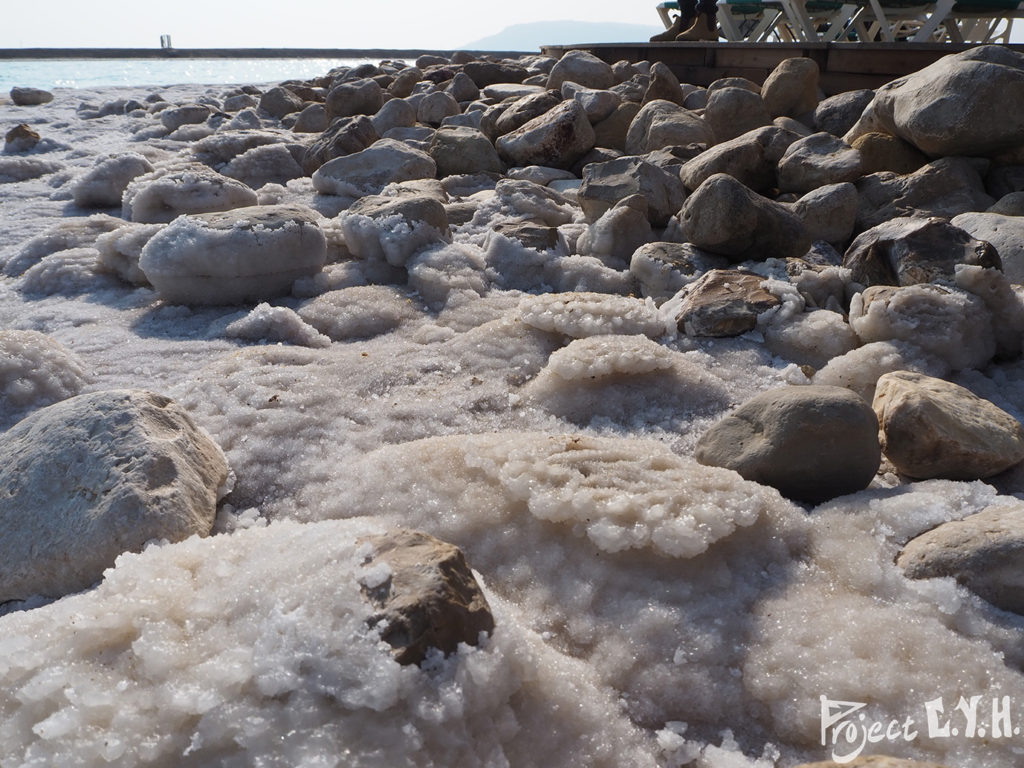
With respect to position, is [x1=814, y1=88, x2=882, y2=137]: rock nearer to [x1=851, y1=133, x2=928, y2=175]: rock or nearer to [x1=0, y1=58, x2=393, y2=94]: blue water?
[x1=851, y1=133, x2=928, y2=175]: rock

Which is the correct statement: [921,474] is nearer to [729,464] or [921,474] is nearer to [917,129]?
[729,464]

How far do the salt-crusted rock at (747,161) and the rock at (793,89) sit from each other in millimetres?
1547

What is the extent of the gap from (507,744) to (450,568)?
0.92 ft

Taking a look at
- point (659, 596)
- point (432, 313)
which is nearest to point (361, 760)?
point (659, 596)

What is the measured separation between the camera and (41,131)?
8578mm

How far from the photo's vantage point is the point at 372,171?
4715 mm

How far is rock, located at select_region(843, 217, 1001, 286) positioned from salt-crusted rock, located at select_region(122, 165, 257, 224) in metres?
3.05

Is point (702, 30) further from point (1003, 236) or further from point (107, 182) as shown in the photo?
point (1003, 236)

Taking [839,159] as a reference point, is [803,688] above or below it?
below

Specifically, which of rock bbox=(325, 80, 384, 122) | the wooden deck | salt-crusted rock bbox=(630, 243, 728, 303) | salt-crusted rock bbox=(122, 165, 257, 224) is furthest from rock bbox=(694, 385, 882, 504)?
rock bbox=(325, 80, 384, 122)

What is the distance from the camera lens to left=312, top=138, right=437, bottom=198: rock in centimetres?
467

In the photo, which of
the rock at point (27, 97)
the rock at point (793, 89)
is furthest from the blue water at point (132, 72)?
the rock at point (793, 89)

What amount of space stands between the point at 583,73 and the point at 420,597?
6886 mm

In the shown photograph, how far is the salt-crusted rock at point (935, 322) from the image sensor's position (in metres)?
2.41
